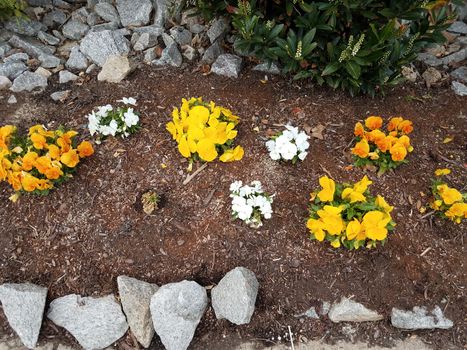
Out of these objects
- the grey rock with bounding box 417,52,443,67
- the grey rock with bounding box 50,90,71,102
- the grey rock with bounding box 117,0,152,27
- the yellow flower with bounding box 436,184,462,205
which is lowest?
the grey rock with bounding box 50,90,71,102

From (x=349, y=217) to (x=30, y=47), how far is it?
121 inches

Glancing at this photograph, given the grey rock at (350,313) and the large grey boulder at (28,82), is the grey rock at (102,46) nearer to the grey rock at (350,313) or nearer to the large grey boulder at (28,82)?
the large grey boulder at (28,82)

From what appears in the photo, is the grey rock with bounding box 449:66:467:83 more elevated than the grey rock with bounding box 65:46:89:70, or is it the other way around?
the grey rock with bounding box 449:66:467:83

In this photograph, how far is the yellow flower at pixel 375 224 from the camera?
2521 millimetres

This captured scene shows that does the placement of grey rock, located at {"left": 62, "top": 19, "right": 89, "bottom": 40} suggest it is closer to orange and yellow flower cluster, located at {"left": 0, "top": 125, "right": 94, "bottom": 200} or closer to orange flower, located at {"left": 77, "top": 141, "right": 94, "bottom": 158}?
orange and yellow flower cluster, located at {"left": 0, "top": 125, "right": 94, "bottom": 200}

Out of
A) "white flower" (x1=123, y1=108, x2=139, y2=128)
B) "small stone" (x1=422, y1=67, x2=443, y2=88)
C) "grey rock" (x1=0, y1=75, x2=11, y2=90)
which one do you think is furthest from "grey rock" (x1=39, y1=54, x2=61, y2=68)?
"small stone" (x1=422, y1=67, x2=443, y2=88)

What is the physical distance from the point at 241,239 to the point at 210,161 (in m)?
0.58

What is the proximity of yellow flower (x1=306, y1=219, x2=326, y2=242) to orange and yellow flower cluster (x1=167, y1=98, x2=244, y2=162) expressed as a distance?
688mm

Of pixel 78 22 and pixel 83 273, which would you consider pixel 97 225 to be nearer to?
pixel 83 273

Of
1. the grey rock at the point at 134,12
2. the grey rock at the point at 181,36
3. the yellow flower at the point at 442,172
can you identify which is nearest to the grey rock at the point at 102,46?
the grey rock at the point at 134,12

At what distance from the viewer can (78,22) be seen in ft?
13.6

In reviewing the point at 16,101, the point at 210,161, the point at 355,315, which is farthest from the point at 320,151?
the point at 16,101

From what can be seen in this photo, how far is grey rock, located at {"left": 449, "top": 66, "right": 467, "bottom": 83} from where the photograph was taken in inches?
150

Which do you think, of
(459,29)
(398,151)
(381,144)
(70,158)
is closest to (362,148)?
(381,144)
